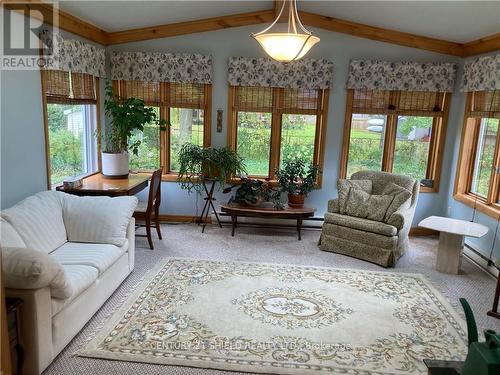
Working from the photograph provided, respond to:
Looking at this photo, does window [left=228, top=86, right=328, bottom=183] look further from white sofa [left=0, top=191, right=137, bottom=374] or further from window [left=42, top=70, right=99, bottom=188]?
white sofa [left=0, top=191, right=137, bottom=374]

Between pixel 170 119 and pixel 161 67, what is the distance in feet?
2.30

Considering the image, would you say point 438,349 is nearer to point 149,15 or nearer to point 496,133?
point 496,133

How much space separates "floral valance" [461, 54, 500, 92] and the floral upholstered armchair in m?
1.34

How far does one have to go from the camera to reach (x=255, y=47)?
17.3 feet

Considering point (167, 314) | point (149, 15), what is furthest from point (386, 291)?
point (149, 15)

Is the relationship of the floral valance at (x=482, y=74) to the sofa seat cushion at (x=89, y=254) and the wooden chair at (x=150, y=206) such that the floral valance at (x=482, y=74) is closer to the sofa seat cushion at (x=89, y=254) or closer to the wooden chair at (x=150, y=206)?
the wooden chair at (x=150, y=206)

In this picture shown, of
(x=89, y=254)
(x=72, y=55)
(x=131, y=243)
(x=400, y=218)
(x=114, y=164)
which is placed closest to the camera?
(x=89, y=254)

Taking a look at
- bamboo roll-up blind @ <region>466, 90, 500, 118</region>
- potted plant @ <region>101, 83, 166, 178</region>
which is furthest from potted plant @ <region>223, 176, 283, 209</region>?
bamboo roll-up blind @ <region>466, 90, 500, 118</region>

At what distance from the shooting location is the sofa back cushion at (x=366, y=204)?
14.9ft

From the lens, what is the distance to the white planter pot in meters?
4.75

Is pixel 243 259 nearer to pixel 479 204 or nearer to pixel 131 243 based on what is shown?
pixel 131 243

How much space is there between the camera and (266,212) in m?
4.95

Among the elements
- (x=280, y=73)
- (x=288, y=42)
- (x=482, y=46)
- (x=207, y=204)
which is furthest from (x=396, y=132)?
(x=288, y=42)

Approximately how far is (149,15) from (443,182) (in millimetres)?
4405
